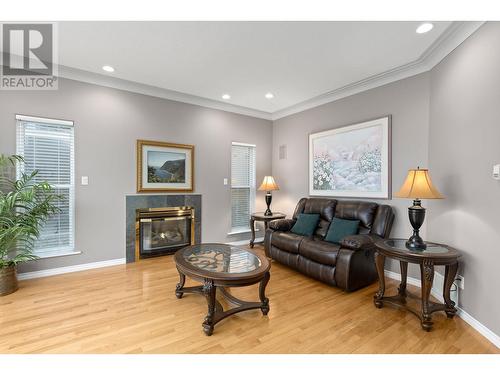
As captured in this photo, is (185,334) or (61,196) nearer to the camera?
(185,334)

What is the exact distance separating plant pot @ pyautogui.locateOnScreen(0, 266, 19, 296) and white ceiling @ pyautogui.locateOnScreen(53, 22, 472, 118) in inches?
99.5

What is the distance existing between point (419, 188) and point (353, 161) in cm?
148

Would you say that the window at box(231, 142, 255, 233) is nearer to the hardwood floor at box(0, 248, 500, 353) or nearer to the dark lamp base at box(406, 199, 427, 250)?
the hardwood floor at box(0, 248, 500, 353)

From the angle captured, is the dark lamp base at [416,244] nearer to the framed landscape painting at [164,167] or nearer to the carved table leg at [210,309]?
the carved table leg at [210,309]

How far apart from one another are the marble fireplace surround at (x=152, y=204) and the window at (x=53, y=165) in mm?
698

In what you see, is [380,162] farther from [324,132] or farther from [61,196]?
[61,196]

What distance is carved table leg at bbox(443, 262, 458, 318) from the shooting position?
2176 millimetres

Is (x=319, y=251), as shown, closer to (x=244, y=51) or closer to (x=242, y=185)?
(x=242, y=185)

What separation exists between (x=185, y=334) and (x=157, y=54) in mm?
2936

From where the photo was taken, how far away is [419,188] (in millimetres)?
2301

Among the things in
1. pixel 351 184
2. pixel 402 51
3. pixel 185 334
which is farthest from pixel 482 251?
pixel 185 334

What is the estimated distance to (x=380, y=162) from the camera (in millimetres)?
3387

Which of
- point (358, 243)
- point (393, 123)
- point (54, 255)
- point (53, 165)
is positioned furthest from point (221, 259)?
point (393, 123)

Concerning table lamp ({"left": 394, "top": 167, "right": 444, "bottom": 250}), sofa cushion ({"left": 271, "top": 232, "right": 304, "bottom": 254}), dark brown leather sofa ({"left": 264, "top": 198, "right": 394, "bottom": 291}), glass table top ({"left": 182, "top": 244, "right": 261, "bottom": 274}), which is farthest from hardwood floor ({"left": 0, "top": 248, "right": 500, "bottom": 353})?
table lamp ({"left": 394, "top": 167, "right": 444, "bottom": 250})
